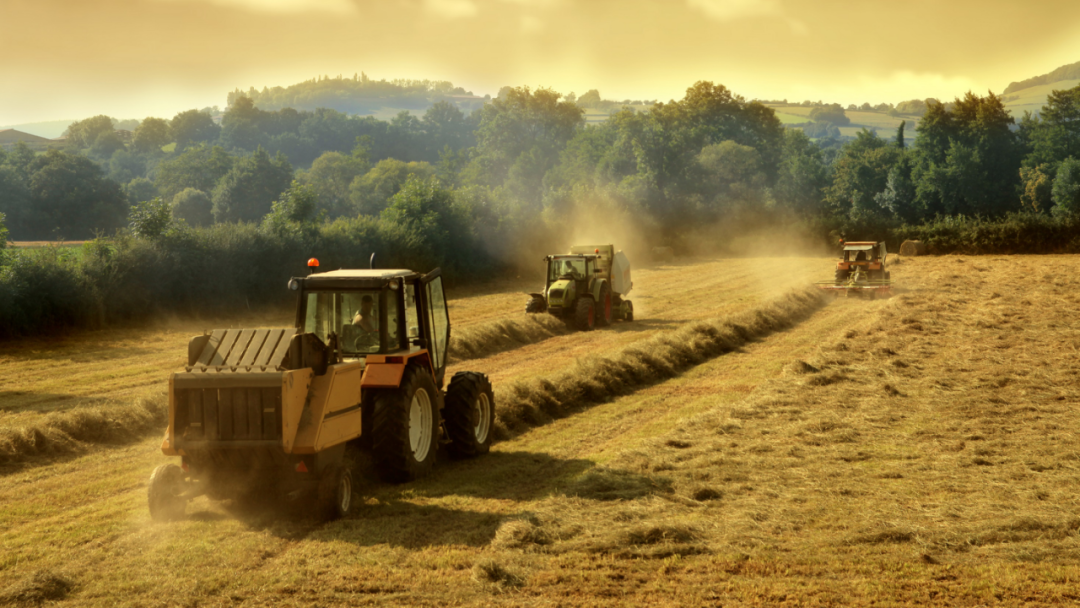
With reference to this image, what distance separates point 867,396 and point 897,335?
6013mm

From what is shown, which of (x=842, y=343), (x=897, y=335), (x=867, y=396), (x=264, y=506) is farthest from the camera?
(x=897, y=335)

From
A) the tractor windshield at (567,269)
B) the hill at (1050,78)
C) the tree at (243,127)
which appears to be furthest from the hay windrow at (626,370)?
the hill at (1050,78)

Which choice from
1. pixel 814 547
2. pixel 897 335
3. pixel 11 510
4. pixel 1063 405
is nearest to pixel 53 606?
pixel 11 510

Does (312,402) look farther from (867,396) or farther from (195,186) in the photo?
(195,186)

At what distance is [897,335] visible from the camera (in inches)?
682

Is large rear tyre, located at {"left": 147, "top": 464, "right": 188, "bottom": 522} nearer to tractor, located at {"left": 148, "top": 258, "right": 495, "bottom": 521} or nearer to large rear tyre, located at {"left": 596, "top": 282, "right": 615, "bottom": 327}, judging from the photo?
tractor, located at {"left": 148, "top": 258, "right": 495, "bottom": 521}

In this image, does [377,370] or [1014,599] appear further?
[377,370]

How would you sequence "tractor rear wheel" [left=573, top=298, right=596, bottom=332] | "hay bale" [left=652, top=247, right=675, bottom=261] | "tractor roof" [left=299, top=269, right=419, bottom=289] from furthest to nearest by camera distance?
"hay bale" [left=652, top=247, right=675, bottom=261] → "tractor rear wheel" [left=573, top=298, right=596, bottom=332] → "tractor roof" [left=299, top=269, right=419, bottom=289]

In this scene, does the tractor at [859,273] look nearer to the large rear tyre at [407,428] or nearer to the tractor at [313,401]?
the large rear tyre at [407,428]

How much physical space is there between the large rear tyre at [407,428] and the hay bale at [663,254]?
38.9m

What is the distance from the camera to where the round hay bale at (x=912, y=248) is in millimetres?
45625

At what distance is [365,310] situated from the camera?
8211mm

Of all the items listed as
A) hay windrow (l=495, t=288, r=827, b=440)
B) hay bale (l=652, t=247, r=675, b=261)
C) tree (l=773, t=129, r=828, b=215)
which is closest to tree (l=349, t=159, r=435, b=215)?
tree (l=773, t=129, r=828, b=215)

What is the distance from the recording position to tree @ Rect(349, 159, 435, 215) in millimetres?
71750
